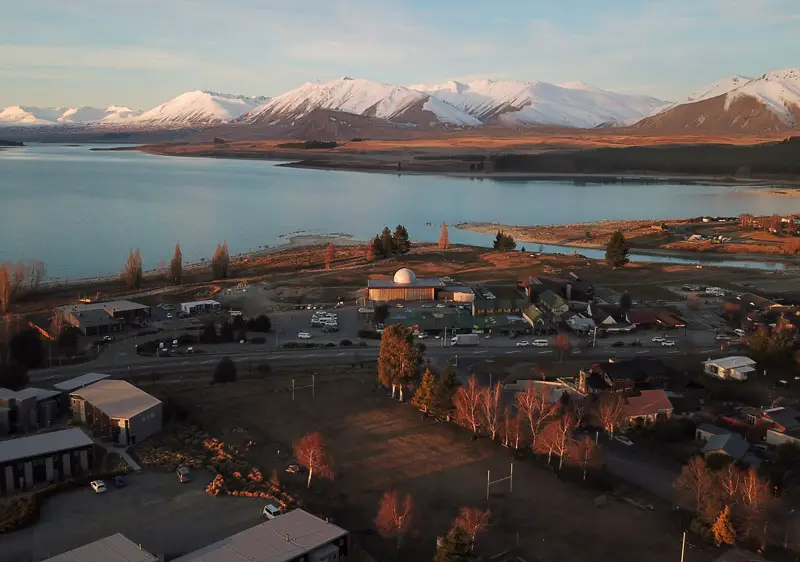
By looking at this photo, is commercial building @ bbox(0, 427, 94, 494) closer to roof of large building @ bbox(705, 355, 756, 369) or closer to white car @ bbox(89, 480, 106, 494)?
white car @ bbox(89, 480, 106, 494)

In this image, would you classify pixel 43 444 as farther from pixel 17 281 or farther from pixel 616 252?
pixel 616 252

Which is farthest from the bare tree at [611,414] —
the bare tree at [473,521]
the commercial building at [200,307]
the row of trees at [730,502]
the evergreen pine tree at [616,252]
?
the evergreen pine tree at [616,252]

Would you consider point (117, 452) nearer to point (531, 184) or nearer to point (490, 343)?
point (490, 343)

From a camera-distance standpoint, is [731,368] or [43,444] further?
[731,368]

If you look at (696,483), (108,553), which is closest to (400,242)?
(696,483)

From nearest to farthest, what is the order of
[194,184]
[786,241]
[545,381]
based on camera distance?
[545,381] < [786,241] < [194,184]

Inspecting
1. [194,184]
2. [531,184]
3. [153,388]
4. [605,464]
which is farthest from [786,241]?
[194,184]
